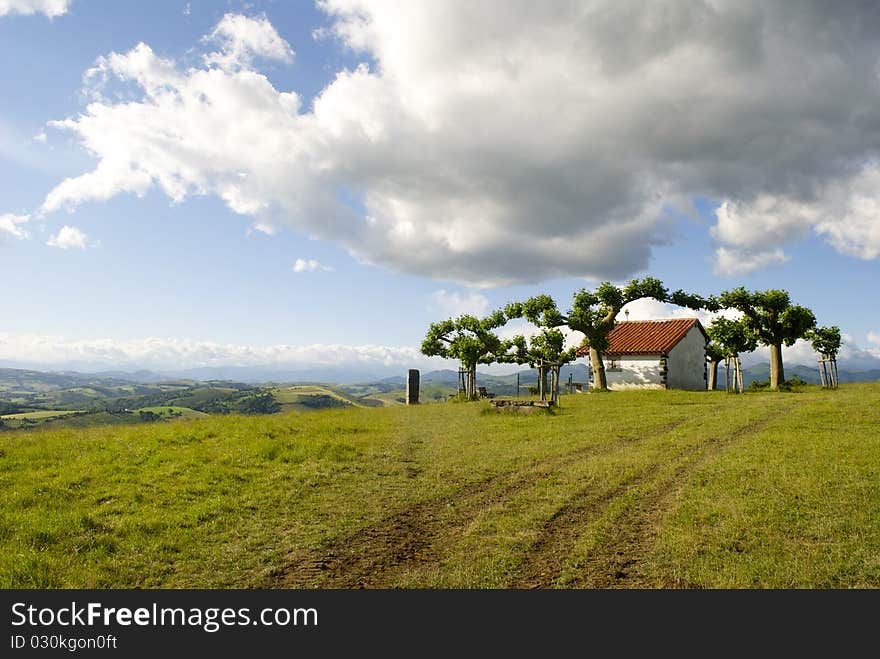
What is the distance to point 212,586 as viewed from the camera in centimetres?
790

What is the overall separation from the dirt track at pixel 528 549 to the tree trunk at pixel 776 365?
37.3m

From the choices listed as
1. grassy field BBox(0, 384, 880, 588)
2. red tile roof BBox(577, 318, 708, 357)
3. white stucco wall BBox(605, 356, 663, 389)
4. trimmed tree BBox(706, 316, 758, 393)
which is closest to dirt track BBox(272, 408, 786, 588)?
grassy field BBox(0, 384, 880, 588)

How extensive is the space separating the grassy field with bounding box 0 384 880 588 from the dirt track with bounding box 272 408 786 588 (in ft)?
0.14

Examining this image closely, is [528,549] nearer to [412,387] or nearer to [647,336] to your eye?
[412,387]

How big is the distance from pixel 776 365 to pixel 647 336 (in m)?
13.2

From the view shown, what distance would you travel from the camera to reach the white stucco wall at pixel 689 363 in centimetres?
5159

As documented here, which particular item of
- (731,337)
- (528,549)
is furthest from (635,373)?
(528,549)

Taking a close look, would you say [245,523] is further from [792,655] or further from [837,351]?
[837,351]

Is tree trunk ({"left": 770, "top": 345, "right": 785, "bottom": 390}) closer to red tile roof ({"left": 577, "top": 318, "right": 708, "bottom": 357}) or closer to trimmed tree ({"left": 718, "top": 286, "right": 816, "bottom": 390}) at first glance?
trimmed tree ({"left": 718, "top": 286, "right": 816, "bottom": 390})

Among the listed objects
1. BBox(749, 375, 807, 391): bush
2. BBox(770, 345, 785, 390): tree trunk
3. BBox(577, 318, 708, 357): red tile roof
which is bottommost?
BBox(749, 375, 807, 391): bush

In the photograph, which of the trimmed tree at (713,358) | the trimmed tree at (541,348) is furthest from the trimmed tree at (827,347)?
the trimmed tree at (541,348)

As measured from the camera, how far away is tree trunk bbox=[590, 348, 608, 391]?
4869cm

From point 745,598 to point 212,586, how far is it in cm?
791

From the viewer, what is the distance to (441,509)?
11.5 m
